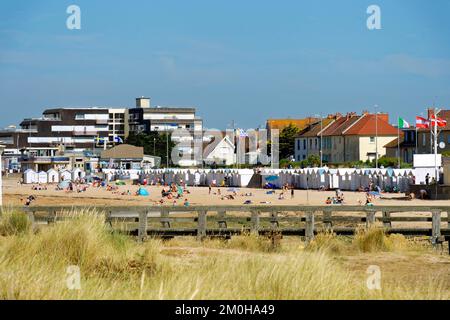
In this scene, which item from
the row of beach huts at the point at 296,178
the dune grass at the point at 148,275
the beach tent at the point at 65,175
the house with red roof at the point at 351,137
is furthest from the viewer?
the house with red roof at the point at 351,137

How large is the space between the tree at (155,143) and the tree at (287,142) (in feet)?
91.3

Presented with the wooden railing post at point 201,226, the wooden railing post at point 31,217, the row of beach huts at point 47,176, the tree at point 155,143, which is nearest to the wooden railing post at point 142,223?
the wooden railing post at point 201,226

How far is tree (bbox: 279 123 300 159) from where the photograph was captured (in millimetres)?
125312

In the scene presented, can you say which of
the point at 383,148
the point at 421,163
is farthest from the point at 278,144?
the point at 421,163

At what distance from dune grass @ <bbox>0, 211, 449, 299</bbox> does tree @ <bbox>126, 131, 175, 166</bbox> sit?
133945 mm

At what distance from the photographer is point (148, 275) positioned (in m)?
12.0

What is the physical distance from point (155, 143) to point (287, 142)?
31.3m

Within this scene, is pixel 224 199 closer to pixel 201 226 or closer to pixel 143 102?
pixel 201 226

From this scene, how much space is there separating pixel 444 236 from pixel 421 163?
35427 mm

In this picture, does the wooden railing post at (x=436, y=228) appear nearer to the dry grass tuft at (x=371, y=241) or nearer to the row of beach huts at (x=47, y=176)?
the dry grass tuft at (x=371, y=241)

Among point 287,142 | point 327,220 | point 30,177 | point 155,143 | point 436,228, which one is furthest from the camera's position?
point 155,143

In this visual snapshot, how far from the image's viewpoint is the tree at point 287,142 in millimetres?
125312

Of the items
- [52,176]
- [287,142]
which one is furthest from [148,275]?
[287,142]

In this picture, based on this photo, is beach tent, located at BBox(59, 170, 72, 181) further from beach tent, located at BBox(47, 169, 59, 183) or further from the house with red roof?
the house with red roof
